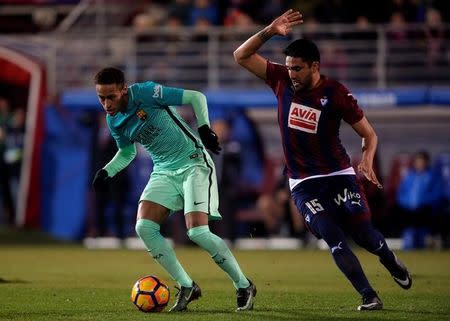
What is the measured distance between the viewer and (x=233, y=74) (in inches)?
904

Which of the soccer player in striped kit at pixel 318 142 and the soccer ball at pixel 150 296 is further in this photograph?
the soccer player in striped kit at pixel 318 142

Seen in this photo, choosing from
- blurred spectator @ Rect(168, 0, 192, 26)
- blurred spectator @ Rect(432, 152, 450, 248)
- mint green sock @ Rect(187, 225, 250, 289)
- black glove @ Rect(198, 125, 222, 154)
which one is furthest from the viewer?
blurred spectator @ Rect(168, 0, 192, 26)

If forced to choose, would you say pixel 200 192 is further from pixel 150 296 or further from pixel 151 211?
pixel 150 296

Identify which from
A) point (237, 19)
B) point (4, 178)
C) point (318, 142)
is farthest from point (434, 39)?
point (318, 142)

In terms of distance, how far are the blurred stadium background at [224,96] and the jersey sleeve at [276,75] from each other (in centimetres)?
1107

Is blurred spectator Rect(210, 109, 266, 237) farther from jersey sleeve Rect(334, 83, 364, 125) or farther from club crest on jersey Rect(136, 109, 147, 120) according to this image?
jersey sleeve Rect(334, 83, 364, 125)

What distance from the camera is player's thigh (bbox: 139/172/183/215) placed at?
10055 mm

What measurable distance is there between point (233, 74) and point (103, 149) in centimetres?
317

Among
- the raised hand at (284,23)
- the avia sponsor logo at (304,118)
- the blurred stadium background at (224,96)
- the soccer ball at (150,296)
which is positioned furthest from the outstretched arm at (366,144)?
the blurred stadium background at (224,96)

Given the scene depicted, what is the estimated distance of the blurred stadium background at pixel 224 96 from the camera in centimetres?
2180

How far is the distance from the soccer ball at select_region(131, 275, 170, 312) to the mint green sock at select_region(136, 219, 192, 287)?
24 cm

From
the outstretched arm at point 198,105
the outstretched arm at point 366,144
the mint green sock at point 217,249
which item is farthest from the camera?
the mint green sock at point 217,249

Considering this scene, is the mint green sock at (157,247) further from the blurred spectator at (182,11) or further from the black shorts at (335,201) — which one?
the blurred spectator at (182,11)

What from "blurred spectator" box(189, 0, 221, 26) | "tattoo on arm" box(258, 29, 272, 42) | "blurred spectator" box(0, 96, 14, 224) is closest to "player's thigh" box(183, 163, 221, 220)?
"tattoo on arm" box(258, 29, 272, 42)
